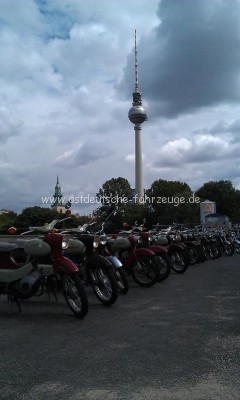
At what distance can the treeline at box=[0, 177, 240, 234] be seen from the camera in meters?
57.7

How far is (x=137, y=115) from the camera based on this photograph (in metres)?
94.8

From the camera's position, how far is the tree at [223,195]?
70312mm

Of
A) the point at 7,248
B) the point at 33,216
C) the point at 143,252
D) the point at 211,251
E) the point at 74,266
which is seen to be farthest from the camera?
the point at 33,216

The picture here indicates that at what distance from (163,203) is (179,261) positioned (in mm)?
52442

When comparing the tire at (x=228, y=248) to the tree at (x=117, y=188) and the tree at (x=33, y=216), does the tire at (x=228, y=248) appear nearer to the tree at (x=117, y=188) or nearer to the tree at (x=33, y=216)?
the tree at (x=33, y=216)

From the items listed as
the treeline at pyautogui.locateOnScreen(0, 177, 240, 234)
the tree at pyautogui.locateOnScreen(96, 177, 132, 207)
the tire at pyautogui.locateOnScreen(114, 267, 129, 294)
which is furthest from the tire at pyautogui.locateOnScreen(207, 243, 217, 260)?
the tree at pyautogui.locateOnScreen(96, 177, 132, 207)

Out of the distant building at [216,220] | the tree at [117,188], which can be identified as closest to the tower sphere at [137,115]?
the tree at [117,188]

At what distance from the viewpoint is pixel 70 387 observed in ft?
10.7

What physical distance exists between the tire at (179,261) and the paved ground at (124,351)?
3.88 m

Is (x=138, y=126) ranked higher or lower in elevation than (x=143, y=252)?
higher

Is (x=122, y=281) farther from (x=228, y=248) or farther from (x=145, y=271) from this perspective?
(x=228, y=248)

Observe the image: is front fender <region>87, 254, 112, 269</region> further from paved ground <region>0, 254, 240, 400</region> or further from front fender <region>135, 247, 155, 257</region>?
front fender <region>135, 247, 155, 257</region>

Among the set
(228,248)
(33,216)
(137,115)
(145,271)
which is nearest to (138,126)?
(137,115)

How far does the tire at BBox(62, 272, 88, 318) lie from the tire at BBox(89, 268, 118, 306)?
0.70 meters
